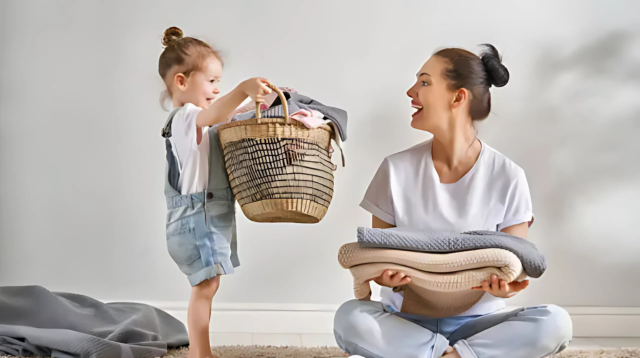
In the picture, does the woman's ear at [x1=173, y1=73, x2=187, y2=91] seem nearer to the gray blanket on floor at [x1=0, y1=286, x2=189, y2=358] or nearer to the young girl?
the young girl

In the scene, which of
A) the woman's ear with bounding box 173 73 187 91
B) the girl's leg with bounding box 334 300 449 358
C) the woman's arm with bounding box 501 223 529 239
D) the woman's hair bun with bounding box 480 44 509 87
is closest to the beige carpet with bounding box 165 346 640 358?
the girl's leg with bounding box 334 300 449 358

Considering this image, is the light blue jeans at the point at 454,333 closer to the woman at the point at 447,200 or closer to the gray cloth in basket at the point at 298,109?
the woman at the point at 447,200

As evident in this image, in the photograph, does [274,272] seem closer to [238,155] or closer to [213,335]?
[213,335]

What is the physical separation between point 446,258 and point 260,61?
135 cm

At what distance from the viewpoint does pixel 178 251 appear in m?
1.64

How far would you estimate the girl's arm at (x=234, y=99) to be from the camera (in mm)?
1465

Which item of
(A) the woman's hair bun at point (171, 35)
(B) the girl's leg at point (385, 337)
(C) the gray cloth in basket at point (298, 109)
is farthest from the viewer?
(A) the woman's hair bun at point (171, 35)

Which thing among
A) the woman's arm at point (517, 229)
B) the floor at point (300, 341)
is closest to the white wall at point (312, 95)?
the floor at point (300, 341)

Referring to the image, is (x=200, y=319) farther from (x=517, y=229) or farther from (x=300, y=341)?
(x=517, y=229)

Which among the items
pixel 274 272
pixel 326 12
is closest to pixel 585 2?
pixel 326 12

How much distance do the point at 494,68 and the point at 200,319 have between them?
1042 mm

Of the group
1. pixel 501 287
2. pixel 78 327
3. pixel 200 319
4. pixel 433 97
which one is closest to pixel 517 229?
pixel 501 287

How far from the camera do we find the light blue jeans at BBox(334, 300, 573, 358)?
1.38m

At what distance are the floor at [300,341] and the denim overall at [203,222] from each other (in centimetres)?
59
